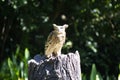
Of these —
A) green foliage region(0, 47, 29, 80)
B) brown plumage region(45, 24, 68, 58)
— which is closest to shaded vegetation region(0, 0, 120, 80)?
green foliage region(0, 47, 29, 80)

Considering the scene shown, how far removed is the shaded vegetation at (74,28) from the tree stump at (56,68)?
3.37 meters

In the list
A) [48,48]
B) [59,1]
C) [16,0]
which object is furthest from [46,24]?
[48,48]

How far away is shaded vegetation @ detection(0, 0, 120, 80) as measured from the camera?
735 cm

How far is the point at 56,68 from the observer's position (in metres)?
3.71

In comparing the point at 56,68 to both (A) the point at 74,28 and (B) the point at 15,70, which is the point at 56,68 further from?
(A) the point at 74,28

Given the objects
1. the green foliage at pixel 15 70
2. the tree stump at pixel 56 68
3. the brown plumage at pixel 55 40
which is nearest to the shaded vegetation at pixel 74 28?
the green foliage at pixel 15 70

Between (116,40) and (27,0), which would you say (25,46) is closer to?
(27,0)

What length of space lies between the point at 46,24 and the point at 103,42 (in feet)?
3.17

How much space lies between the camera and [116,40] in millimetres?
7664

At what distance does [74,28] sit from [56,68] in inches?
153

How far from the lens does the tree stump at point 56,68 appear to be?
12.2 ft

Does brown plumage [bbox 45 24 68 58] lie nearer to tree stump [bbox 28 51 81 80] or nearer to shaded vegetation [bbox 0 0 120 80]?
tree stump [bbox 28 51 81 80]

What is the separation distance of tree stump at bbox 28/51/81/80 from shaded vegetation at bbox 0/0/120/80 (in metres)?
3.37

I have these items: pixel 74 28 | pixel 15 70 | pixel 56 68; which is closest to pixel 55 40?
pixel 56 68
